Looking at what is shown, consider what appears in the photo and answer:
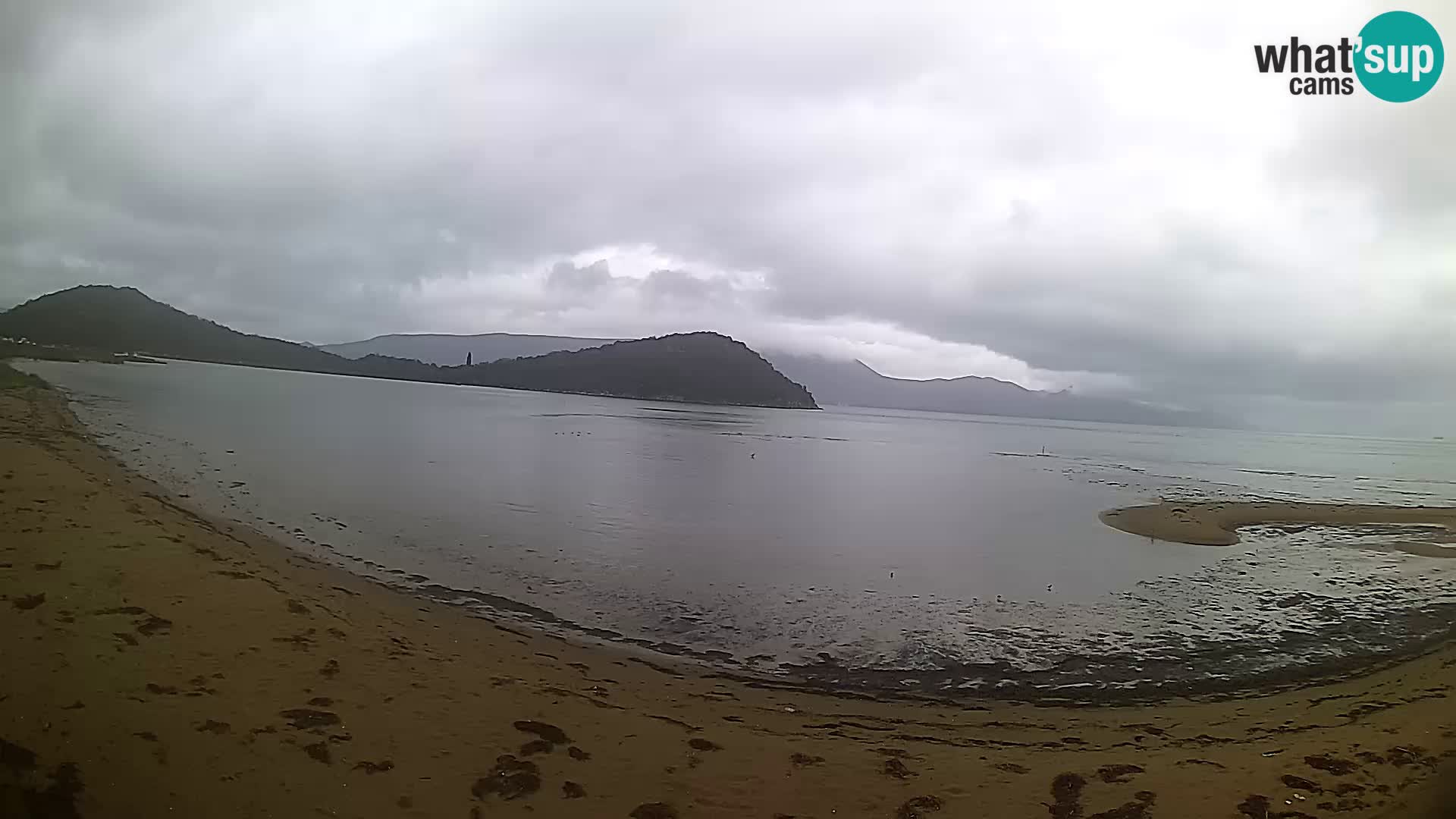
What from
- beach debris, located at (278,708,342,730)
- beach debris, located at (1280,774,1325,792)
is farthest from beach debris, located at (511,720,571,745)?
beach debris, located at (1280,774,1325,792)

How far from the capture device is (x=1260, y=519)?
37.9 m

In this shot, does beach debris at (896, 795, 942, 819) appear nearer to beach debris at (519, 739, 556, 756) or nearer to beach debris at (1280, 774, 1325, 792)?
beach debris at (519, 739, 556, 756)

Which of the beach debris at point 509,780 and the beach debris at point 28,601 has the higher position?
the beach debris at point 28,601

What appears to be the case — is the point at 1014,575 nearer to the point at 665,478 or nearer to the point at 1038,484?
the point at 665,478

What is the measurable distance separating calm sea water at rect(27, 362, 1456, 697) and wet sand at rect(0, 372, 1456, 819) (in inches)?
78.3

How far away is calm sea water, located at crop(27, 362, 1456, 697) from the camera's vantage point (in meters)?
15.4

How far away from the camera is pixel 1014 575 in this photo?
75.8ft

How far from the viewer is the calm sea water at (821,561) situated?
606 inches

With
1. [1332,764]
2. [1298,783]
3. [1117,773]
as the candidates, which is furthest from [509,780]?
[1332,764]

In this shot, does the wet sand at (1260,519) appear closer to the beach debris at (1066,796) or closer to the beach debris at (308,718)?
the beach debris at (1066,796)

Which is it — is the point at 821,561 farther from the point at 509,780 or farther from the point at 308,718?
the point at 308,718

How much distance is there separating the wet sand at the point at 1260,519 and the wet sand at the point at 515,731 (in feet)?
64.5

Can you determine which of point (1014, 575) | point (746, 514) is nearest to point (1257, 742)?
point (1014, 575)

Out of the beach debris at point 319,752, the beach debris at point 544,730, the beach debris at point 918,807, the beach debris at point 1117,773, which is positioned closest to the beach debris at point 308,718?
the beach debris at point 319,752
